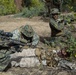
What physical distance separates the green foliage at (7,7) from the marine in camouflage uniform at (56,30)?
10.9m

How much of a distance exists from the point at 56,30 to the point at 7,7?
1194cm

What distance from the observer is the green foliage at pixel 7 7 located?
67.3 ft

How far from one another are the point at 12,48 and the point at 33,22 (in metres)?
7.97

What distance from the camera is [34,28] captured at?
14.2 m

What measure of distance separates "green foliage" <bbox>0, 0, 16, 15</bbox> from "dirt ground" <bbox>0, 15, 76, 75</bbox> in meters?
2.63

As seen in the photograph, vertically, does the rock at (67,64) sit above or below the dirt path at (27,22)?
above

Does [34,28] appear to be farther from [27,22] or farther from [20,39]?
[20,39]

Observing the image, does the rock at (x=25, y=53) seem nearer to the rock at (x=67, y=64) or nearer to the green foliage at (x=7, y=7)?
the rock at (x=67, y=64)

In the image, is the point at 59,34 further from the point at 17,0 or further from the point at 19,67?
the point at 17,0

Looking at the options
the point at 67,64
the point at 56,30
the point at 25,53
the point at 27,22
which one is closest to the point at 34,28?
the point at 27,22

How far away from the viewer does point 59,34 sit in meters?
10.0

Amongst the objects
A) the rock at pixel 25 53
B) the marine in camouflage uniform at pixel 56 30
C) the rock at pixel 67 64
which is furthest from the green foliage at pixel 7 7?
the rock at pixel 67 64

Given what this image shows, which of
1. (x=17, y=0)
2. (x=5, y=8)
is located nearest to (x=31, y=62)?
(x=5, y=8)

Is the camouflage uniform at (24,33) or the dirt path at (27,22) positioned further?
the dirt path at (27,22)
